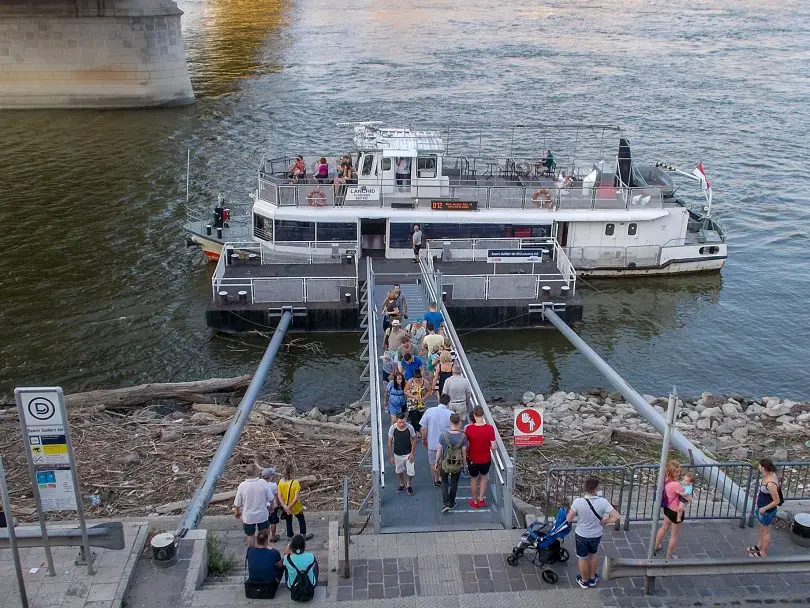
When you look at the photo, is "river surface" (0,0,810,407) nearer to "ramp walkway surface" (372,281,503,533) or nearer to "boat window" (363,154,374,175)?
"boat window" (363,154,374,175)

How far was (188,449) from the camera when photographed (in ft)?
61.1

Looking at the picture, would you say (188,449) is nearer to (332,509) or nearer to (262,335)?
(332,509)

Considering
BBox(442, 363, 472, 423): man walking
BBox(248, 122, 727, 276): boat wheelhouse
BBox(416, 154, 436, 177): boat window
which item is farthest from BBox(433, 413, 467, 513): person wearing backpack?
BBox(416, 154, 436, 177): boat window

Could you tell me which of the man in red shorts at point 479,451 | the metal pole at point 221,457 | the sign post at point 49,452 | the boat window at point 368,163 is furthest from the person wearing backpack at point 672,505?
the boat window at point 368,163

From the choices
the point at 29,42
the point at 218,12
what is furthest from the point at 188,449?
the point at 218,12

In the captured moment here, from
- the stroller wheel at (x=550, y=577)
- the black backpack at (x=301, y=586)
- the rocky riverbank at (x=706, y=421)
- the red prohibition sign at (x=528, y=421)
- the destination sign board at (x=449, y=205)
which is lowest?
the rocky riverbank at (x=706, y=421)

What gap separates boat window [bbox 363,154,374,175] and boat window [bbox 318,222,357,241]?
223 cm

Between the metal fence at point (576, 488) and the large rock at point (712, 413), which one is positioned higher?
the metal fence at point (576, 488)

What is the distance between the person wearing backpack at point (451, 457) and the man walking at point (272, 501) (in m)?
2.59

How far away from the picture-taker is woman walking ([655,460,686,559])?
11.9m

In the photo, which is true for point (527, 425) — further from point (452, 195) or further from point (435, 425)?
point (452, 195)

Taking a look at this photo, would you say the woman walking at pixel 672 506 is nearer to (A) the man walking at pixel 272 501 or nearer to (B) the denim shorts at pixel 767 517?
(B) the denim shorts at pixel 767 517

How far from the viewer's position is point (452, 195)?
29.8 metres

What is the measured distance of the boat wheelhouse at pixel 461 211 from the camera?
28.9 meters
